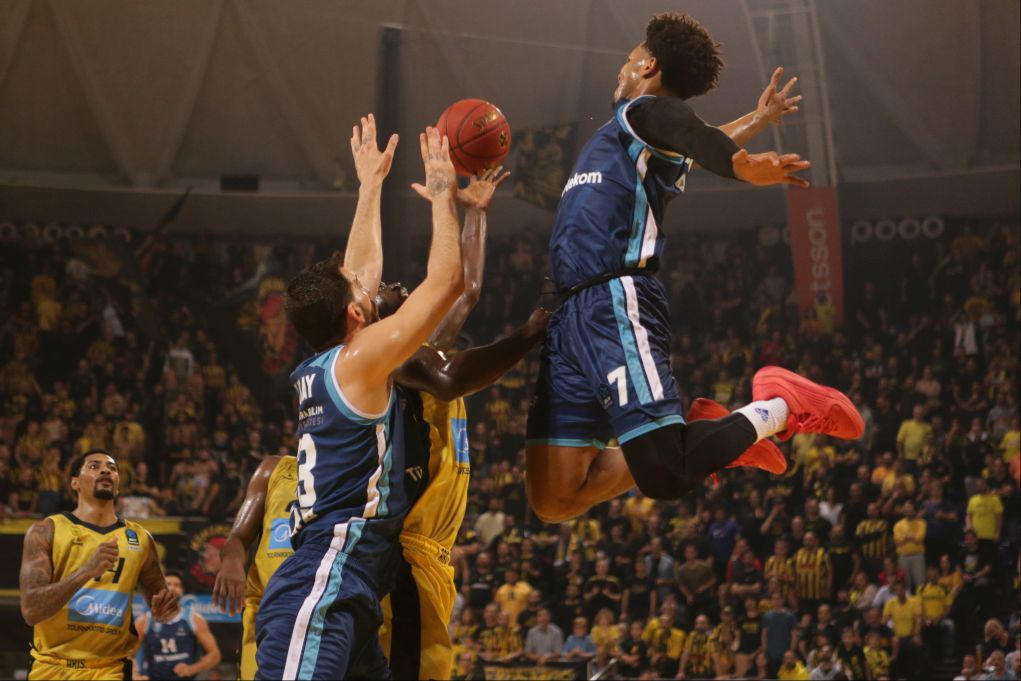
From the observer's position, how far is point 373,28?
2138cm

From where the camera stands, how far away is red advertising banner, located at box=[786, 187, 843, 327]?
756 inches

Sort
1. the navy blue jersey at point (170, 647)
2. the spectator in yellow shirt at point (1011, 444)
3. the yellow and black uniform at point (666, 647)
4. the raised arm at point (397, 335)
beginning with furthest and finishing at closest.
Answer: the spectator in yellow shirt at point (1011, 444) < the yellow and black uniform at point (666, 647) < the navy blue jersey at point (170, 647) < the raised arm at point (397, 335)

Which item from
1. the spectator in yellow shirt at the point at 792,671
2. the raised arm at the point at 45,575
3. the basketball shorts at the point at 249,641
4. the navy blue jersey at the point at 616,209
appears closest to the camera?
the navy blue jersey at the point at 616,209

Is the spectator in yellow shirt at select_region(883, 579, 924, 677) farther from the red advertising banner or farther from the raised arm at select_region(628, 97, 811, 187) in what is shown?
the raised arm at select_region(628, 97, 811, 187)

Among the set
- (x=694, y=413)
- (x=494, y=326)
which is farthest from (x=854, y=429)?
(x=494, y=326)

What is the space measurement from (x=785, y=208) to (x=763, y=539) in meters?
9.43

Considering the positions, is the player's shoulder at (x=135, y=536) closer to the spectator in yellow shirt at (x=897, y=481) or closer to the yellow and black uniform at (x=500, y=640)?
the yellow and black uniform at (x=500, y=640)

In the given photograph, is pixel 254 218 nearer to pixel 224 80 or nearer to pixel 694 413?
pixel 224 80

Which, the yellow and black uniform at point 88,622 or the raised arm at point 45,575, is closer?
the raised arm at point 45,575

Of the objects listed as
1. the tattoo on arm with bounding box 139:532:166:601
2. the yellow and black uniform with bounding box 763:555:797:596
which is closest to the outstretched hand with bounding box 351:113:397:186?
the tattoo on arm with bounding box 139:532:166:601

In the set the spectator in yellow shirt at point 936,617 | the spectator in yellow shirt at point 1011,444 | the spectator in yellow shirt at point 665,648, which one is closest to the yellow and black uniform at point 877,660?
the spectator in yellow shirt at point 936,617

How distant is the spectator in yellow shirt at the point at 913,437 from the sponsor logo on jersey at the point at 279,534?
432 inches

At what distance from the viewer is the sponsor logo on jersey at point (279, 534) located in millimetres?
5884

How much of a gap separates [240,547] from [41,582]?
1954mm
